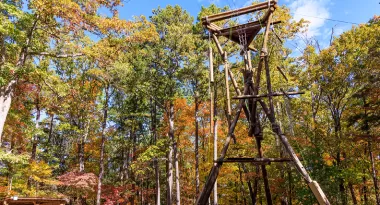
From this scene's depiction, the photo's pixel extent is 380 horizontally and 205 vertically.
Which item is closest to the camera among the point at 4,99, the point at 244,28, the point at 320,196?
the point at 320,196

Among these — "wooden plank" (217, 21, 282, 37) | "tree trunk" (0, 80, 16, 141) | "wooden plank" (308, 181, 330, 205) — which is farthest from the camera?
"tree trunk" (0, 80, 16, 141)

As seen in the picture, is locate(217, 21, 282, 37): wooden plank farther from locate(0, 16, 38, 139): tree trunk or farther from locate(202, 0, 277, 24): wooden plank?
locate(0, 16, 38, 139): tree trunk

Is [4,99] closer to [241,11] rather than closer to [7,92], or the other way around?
[7,92]

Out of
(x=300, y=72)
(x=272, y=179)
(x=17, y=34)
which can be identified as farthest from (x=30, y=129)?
(x=300, y=72)

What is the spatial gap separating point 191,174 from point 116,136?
291 inches

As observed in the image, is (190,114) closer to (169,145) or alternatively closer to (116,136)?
(169,145)

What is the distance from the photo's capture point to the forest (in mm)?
9047

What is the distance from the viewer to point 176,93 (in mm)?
15680

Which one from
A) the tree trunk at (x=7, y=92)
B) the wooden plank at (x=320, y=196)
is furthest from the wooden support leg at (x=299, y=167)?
the tree trunk at (x=7, y=92)

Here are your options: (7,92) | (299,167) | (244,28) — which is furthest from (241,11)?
(7,92)

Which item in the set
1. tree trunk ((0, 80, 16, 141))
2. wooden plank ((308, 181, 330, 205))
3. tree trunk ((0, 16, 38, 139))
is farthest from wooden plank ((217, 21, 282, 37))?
tree trunk ((0, 80, 16, 141))

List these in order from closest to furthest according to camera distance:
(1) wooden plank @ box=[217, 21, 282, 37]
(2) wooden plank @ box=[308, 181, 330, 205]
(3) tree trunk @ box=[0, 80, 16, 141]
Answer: (2) wooden plank @ box=[308, 181, 330, 205]
(1) wooden plank @ box=[217, 21, 282, 37]
(3) tree trunk @ box=[0, 80, 16, 141]

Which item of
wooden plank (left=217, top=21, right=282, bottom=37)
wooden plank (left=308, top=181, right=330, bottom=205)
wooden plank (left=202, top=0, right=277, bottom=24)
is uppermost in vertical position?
wooden plank (left=202, top=0, right=277, bottom=24)

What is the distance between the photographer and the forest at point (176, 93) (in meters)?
9.05
